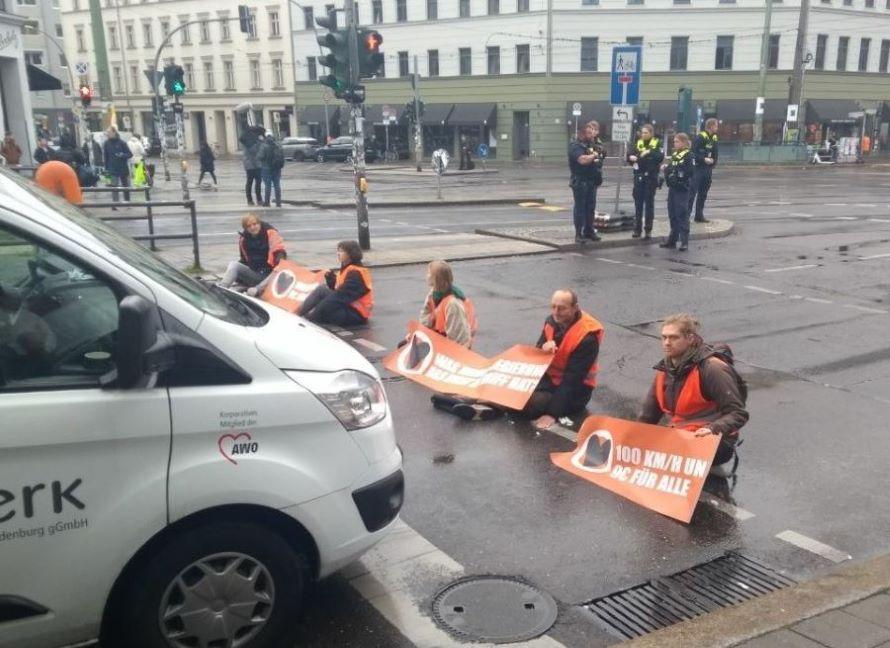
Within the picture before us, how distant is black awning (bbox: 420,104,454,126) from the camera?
5547 cm

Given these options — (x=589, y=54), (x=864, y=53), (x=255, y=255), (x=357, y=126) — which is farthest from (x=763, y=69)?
(x=255, y=255)

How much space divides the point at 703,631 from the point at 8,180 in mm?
3512

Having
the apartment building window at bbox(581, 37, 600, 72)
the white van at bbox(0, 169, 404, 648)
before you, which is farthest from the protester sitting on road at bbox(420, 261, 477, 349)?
the apartment building window at bbox(581, 37, 600, 72)

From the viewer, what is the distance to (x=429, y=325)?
7.81 m

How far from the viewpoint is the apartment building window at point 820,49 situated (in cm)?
5122

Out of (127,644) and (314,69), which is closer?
(127,644)

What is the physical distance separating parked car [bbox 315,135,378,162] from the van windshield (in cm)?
4868

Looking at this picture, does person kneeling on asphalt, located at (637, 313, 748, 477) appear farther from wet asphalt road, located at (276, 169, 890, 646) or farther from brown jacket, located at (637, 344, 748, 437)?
wet asphalt road, located at (276, 169, 890, 646)

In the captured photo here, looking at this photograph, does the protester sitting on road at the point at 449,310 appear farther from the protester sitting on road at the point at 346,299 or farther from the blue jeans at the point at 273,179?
the blue jeans at the point at 273,179

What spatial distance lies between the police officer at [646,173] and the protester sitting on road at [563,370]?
31.5 feet

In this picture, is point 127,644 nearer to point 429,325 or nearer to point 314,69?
point 429,325

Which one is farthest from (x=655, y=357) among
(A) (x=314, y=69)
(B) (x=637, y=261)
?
(A) (x=314, y=69)

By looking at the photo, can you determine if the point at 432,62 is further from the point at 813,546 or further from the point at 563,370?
the point at 813,546

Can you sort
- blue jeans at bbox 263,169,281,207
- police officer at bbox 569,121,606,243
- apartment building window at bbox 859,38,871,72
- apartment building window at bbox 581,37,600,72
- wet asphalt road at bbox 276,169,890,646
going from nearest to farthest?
wet asphalt road at bbox 276,169,890,646
police officer at bbox 569,121,606,243
blue jeans at bbox 263,169,281,207
apartment building window at bbox 581,37,600,72
apartment building window at bbox 859,38,871,72
